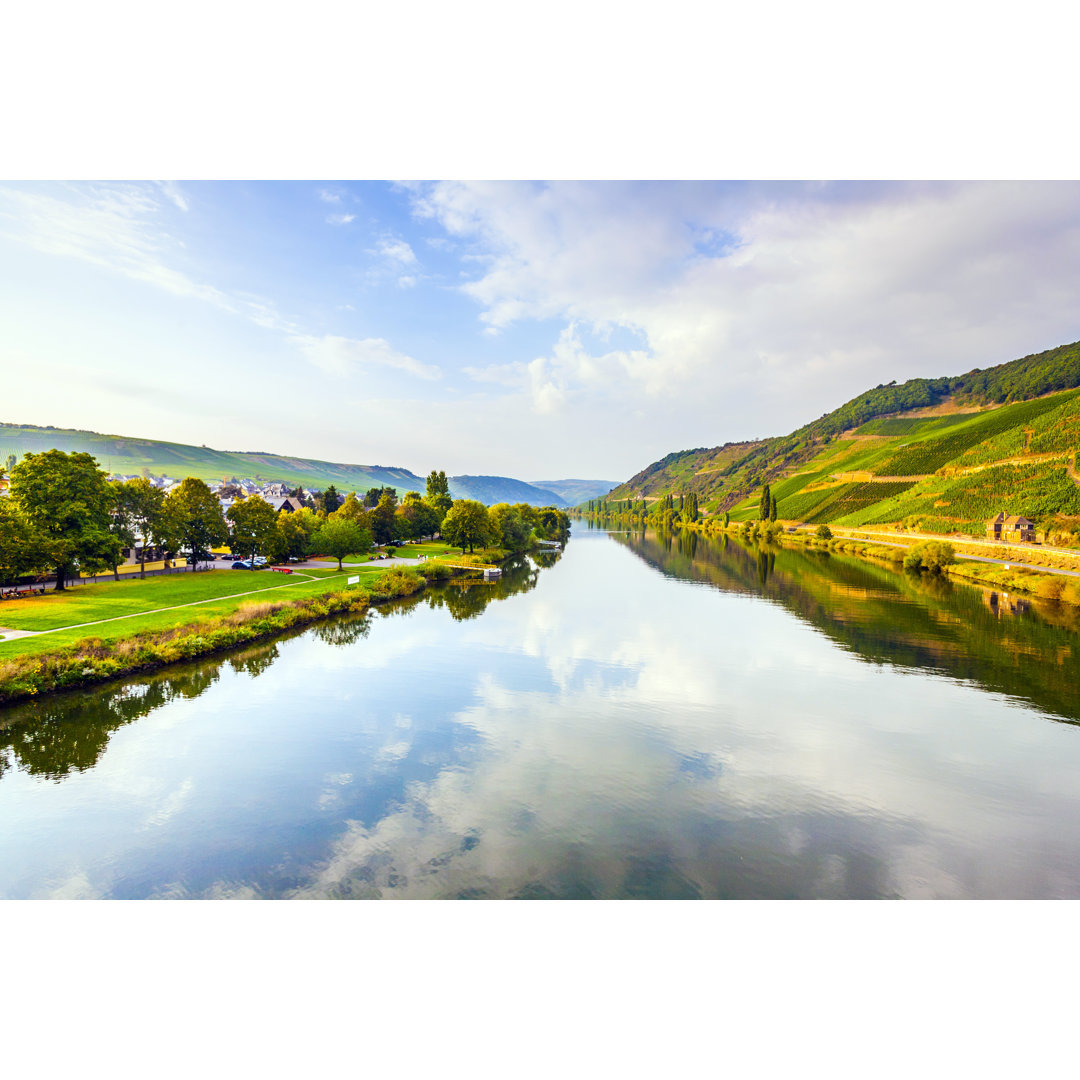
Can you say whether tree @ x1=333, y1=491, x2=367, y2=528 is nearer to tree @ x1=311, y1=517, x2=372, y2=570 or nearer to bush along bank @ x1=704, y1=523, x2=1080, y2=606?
tree @ x1=311, y1=517, x2=372, y2=570

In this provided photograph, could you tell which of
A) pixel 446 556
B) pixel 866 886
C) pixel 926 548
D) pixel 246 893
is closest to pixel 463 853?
pixel 246 893

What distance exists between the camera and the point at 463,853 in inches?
421

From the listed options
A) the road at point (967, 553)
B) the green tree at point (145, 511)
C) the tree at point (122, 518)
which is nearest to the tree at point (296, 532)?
the green tree at point (145, 511)

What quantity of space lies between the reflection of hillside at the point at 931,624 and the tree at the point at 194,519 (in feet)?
161

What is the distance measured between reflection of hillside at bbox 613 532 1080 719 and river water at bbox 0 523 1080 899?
293 millimetres

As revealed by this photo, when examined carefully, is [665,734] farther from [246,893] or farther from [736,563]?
[736,563]

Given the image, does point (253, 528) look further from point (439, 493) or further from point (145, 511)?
point (439, 493)

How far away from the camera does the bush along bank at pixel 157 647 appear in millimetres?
18531

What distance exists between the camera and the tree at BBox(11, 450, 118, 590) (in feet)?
103

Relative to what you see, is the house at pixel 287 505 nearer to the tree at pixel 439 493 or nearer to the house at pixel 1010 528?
the tree at pixel 439 493

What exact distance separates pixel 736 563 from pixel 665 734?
57414mm

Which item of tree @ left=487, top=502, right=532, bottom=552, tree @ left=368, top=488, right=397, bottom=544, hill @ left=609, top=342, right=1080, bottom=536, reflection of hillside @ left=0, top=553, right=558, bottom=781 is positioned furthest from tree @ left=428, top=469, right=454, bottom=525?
hill @ left=609, top=342, right=1080, bottom=536

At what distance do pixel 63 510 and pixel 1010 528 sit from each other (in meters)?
96.1

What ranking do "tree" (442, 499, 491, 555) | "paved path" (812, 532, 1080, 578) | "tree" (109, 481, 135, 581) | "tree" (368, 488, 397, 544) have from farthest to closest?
"tree" (368, 488, 397, 544)
"tree" (442, 499, 491, 555)
"paved path" (812, 532, 1080, 578)
"tree" (109, 481, 135, 581)
